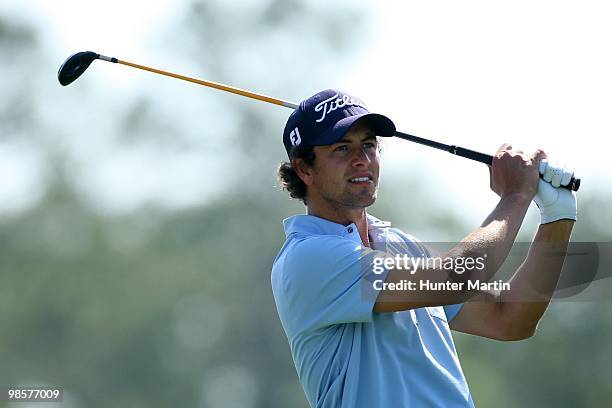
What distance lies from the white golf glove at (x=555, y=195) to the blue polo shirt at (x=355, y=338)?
568 mm

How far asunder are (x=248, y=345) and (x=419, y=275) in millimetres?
24200

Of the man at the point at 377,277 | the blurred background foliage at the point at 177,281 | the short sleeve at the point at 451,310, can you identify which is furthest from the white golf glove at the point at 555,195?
the blurred background foliage at the point at 177,281

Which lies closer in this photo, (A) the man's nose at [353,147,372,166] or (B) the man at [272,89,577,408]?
(B) the man at [272,89,577,408]

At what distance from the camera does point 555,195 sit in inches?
217

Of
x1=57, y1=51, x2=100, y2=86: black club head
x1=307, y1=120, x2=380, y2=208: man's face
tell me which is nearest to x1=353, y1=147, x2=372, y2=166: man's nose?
x1=307, y1=120, x2=380, y2=208: man's face

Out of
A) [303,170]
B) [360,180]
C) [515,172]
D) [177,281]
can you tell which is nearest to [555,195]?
[515,172]

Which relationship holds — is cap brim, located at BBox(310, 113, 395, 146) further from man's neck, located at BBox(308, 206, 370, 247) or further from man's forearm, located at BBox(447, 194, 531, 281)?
man's forearm, located at BBox(447, 194, 531, 281)

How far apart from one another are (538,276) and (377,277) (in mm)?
667

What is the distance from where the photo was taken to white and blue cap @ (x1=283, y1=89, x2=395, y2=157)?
5.71 metres

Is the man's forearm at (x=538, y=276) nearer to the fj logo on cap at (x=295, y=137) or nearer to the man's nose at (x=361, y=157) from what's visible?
the man's nose at (x=361, y=157)

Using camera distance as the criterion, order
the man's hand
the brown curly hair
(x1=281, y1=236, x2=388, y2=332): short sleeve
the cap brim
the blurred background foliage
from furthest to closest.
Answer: the blurred background foliage
the brown curly hair
the cap brim
the man's hand
(x1=281, y1=236, x2=388, y2=332): short sleeve

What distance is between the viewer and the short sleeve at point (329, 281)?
5.35 metres

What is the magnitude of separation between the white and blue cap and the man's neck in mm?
269

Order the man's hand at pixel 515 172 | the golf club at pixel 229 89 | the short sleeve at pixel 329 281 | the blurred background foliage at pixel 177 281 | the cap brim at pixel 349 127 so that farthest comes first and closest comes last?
the blurred background foliage at pixel 177 281
the golf club at pixel 229 89
the cap brim at pixel 349 127
the man's hand at pixel 515 172
the short sleeve at pixel 329 281
